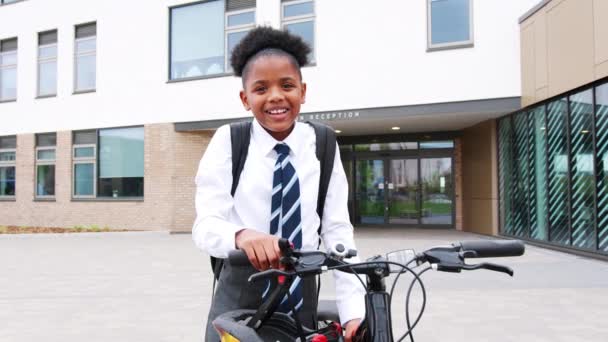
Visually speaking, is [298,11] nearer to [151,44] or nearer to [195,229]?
[151,44]

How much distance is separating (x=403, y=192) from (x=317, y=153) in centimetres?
1457

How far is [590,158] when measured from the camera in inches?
354

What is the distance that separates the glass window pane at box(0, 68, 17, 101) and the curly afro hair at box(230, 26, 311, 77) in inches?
A: 757

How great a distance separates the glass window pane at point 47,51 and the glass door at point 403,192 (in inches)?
461

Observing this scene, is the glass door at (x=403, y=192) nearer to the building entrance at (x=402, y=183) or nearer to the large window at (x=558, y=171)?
the building entrance at (x=402, y=183)

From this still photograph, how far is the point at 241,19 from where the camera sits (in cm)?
1416

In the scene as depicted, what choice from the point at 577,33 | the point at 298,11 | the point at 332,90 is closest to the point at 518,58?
the point at 577,33

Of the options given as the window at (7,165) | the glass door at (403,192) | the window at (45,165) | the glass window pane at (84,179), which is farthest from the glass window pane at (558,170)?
the window at (7,165)

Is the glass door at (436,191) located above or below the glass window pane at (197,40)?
below

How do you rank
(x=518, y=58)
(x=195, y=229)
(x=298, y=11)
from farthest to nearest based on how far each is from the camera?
1. (x=298, y=11)
2. (x=518, y=58)
3. (x=195, y=229)

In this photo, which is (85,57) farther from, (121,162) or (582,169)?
(582,169)

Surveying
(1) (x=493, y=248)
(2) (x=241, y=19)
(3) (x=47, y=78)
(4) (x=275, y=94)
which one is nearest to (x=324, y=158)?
(4) (x=275, y=94)

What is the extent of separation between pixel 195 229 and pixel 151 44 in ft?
48.4

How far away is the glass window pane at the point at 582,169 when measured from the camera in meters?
8.98
